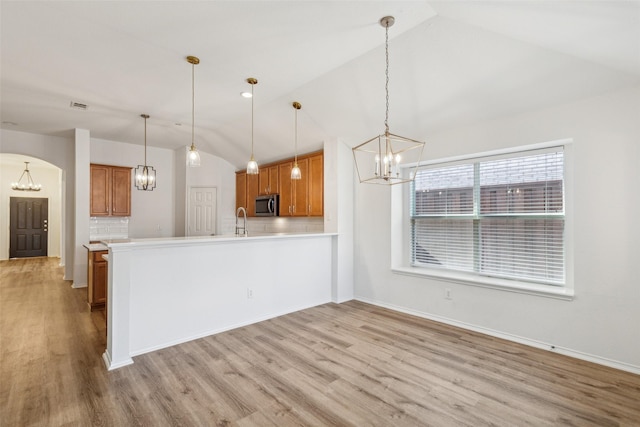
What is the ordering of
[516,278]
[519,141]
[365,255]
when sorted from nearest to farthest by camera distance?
[519,141] < [516,278] < [365,255]

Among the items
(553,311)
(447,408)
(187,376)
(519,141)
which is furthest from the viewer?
(519,141)

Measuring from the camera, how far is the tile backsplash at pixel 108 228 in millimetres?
6039

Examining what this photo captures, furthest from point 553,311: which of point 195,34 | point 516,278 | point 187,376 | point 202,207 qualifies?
point 202,207

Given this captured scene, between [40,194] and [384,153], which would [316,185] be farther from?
[40,194]

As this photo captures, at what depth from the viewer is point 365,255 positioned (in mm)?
4773

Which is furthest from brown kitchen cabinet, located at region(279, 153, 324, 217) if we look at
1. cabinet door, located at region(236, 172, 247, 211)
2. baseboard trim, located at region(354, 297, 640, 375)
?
baseboard trim, located at region(354, 297, 640, 375)

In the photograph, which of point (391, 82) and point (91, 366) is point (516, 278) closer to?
point (391, 82)

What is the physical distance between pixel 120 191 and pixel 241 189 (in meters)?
2.32

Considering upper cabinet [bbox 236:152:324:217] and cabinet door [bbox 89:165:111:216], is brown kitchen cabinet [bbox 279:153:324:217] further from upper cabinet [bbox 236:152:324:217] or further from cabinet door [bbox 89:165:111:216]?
cabinet door [bbox 89:165:111:216]

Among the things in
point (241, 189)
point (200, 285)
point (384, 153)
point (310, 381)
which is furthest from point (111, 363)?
point (241, 189)

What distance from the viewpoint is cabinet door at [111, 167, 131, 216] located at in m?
6.04

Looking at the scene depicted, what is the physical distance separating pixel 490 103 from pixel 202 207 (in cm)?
568

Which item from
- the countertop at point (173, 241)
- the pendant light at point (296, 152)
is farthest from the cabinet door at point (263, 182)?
the countertop at point (173, 241)

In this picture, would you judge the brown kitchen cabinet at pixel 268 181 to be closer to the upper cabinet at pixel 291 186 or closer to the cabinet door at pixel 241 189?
the upper cabinet at pixel 291 186
